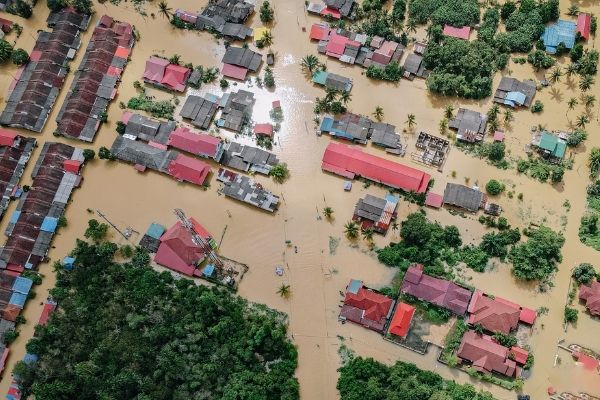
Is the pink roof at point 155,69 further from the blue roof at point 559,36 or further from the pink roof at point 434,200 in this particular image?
the blue roof at point 559,36

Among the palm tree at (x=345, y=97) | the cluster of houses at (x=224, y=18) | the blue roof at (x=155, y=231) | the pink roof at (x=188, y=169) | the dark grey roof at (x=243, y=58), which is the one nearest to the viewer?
the blue roof at (x=155, y=231)

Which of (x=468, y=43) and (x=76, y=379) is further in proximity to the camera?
(x=468, y=43)

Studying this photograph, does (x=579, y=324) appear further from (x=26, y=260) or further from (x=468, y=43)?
(x=26, y=260)

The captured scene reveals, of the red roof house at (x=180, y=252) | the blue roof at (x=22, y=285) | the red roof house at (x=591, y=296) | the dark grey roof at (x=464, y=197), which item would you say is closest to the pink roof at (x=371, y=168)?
the dark grey roof at (x=464, y=197)

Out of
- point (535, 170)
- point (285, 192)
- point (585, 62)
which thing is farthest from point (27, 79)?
point (585, 62)

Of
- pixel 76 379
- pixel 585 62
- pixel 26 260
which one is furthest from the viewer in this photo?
pixel 585 62

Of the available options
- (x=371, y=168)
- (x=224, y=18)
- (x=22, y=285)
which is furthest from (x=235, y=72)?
(x=22, y=285)

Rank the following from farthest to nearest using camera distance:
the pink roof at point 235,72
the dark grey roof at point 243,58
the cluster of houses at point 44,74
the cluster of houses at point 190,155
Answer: the dark grey roof at point 243,58
the pink roof at point 235,72
the cluster of houses at point 44,74
the cluster of houses at point 190,155
